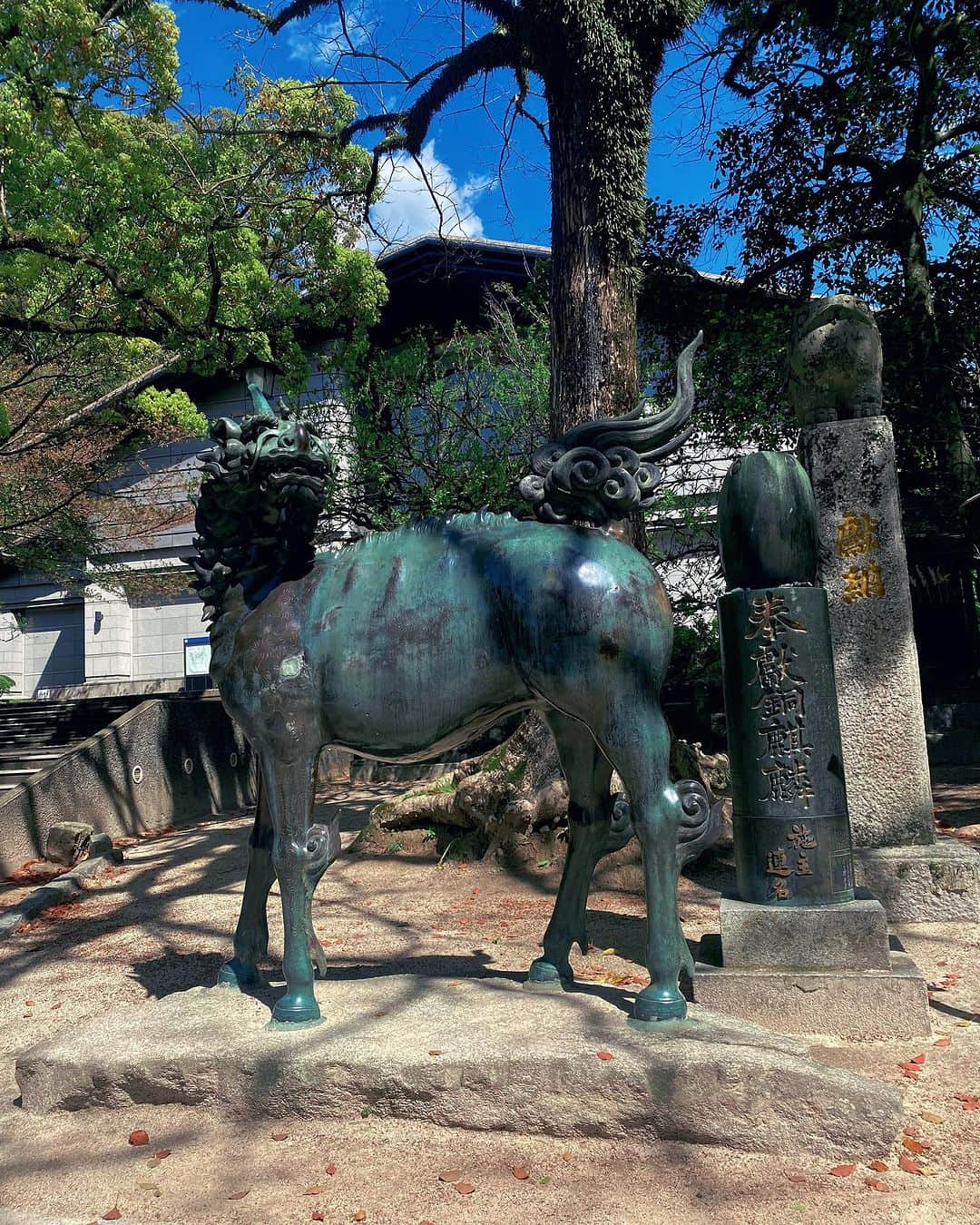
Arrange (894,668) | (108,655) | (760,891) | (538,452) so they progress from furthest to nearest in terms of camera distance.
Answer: (108,655) → (894,668) → (760,891) → (538,452)

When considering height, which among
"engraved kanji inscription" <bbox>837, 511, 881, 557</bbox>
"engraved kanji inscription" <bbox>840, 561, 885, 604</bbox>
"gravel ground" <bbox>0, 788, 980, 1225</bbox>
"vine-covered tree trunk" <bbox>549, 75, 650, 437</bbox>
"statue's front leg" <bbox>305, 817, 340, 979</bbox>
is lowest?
"gravel ground" <bbox>0, 788, 980, 1225</bbox>

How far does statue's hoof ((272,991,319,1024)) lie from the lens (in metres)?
3.49

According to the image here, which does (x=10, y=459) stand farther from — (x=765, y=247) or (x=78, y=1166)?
(x=78, y=1166)

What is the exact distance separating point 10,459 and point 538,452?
38.3ft

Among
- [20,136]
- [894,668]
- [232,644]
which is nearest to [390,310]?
[20,136]

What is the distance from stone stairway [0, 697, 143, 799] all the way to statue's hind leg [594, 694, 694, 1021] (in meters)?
10.8

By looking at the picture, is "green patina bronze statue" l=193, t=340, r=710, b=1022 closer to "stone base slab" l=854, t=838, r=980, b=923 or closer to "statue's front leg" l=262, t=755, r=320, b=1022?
"statue's front leg" l=262, t=755, r=320, b=1022

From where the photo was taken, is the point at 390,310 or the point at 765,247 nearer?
the point at 765,247

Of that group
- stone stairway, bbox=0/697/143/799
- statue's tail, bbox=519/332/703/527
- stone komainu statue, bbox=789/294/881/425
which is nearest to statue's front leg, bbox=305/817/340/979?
statue's tail, bbox=519/332/703/527

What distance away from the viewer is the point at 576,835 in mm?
3908

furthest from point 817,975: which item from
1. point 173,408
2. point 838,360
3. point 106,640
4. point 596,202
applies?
point 106,640

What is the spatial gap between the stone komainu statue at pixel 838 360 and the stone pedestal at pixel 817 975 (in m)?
3.49

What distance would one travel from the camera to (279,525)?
379cm

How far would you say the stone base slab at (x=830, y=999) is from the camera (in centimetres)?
415
